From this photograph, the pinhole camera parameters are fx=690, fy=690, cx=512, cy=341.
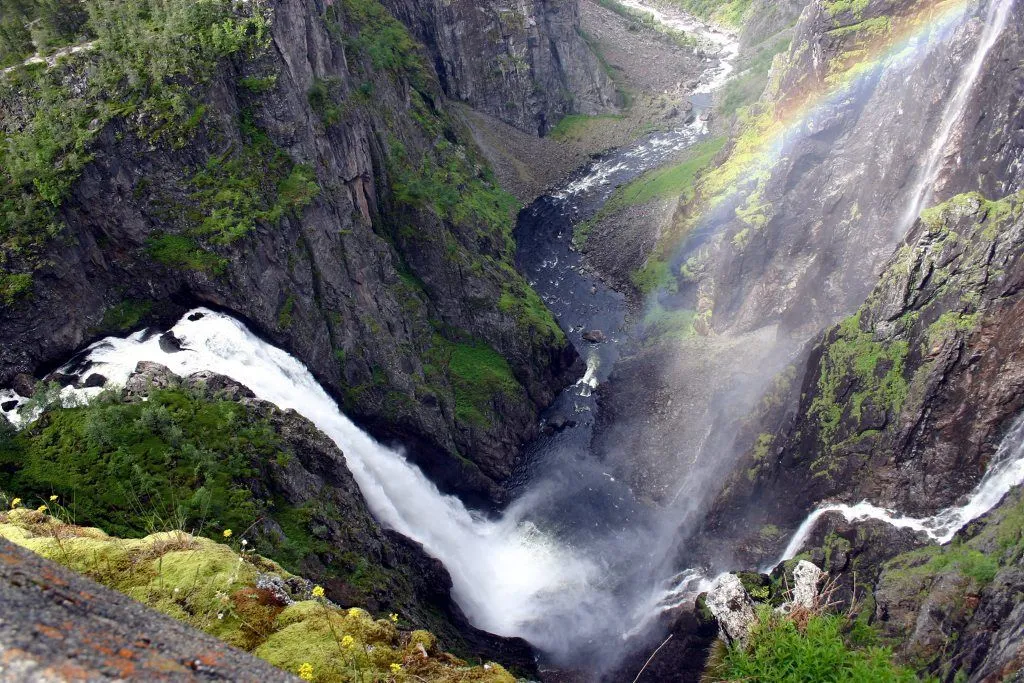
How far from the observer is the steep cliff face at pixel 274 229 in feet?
103

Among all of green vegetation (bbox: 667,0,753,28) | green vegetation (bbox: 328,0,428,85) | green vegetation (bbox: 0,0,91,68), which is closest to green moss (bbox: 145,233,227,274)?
green vegetation (bbox: 0,0,91,68)

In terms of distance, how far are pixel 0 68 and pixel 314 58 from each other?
1679cm

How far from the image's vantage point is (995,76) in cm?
3822

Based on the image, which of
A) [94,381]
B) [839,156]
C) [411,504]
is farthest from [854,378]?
[94,381]

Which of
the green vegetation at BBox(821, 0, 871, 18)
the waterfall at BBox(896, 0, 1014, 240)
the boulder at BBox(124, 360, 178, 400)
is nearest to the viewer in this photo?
the boulder at BBox(124, 360, 178, 400)

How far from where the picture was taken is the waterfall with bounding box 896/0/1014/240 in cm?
3962

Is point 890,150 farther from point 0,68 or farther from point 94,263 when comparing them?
point 0,68

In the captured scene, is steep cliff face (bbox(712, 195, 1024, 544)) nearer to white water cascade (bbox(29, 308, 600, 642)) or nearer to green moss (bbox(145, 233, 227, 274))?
white water cascade (bbox(29, 308, 600, 642))

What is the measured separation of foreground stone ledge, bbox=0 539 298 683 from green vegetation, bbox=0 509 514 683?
246cm

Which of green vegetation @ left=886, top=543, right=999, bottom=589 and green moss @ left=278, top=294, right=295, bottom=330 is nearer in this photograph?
green vegetation @ left=886, top=543, right=999, bottom=589

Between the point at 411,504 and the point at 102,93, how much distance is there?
25.5 metres

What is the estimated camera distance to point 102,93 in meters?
33.8

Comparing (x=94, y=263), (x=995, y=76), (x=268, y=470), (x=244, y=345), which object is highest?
(x=995, y=76)

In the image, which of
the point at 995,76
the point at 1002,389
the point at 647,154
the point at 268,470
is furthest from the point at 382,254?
→ the point at 647,154
